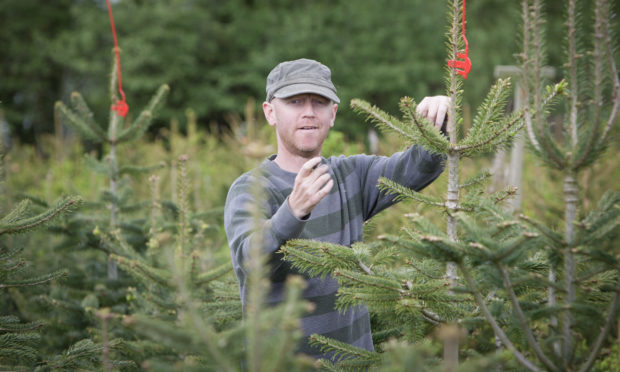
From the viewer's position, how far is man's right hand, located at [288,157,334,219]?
165 centimetres

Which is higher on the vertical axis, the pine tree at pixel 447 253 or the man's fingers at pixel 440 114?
the man's fingers at pixel 440 114

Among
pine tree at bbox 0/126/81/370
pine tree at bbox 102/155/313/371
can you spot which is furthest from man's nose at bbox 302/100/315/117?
pine tree at bbox 0/126/81/370

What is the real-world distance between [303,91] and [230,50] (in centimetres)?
1938

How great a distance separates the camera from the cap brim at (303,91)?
2.21m

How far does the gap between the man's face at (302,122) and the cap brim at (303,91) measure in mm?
44

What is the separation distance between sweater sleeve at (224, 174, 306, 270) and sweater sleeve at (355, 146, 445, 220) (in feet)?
1.79

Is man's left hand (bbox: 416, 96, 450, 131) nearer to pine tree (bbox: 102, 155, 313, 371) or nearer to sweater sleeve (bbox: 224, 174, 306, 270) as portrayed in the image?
sweater sleeve (bbox: 224, 174, 306, 270)

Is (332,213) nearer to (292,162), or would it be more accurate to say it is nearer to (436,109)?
(292,162)

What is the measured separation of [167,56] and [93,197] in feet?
46.9

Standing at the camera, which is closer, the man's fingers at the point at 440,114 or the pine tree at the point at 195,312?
the pine tree at the point at 195,312

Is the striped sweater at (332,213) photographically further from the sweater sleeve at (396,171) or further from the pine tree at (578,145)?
the pine tree at (578,145)

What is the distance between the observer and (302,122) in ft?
7.43

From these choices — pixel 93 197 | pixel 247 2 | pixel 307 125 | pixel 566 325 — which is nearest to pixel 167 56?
pixel 247 2

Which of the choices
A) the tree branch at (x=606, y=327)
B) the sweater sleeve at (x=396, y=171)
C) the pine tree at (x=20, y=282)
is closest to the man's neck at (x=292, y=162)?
the sweater sleeve at (x=396, y=171)
